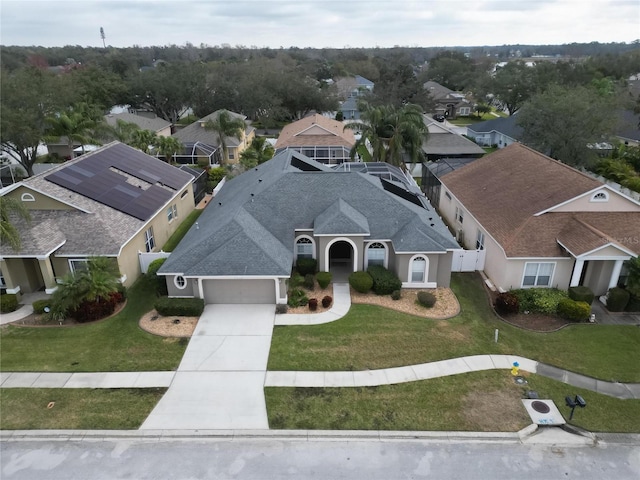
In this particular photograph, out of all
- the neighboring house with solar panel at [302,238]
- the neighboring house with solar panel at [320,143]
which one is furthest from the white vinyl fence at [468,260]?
the neighboring house with solar panel at [320,143]

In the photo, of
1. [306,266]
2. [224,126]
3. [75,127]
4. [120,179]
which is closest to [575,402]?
[306,266]

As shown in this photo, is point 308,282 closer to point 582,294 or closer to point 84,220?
point 84,220

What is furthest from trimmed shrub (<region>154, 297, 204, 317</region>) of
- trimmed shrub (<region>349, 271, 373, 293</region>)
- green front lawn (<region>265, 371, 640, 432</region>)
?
trimmed shrub (<region>349, 271, 373, 293</region>)

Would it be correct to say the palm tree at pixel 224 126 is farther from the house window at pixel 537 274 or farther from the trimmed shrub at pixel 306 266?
the house window at pixel 537 274

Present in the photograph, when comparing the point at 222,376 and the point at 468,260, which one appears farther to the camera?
the point at 468,260

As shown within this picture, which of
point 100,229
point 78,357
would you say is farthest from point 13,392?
point 100,229

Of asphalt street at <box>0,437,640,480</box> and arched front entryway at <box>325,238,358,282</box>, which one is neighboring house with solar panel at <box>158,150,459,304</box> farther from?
asphalt street at <box>0,437,640,480</box>
